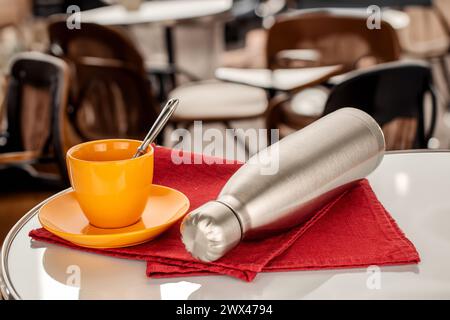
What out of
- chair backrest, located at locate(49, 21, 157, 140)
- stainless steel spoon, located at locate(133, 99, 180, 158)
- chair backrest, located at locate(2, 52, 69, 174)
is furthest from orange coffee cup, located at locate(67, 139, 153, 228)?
chair backrest, located at locate(49, 21, 157, 140)

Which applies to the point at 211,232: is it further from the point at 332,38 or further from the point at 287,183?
the point at 332,38

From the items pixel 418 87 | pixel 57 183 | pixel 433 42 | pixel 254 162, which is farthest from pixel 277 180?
pixel 433 42

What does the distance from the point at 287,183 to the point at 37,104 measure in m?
1.31

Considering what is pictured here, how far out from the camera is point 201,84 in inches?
111

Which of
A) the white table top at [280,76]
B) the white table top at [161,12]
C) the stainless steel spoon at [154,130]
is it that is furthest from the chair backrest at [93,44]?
the stainless steel spoon at [154,130]

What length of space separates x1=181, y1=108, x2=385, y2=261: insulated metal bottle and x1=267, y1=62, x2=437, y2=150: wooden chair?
23.5 inches

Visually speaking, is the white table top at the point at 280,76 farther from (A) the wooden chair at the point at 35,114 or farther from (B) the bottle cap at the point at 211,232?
(B) the bottle cap at the point at 211,232

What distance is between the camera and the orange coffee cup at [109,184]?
2.11 ft

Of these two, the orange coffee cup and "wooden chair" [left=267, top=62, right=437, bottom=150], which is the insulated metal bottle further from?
"wooden chair" [left=267, top=62, right=437, bottom=150]

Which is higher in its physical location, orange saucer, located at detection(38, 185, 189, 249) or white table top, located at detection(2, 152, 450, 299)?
orange saucer, located at detection(38, 185, 189, 249)

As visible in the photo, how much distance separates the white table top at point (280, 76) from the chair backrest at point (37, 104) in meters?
0.76

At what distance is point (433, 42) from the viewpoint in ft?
12.3

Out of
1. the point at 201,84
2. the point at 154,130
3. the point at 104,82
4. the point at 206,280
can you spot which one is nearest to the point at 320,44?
the point at 201,84

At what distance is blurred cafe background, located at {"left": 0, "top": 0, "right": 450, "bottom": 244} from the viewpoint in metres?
1.35
